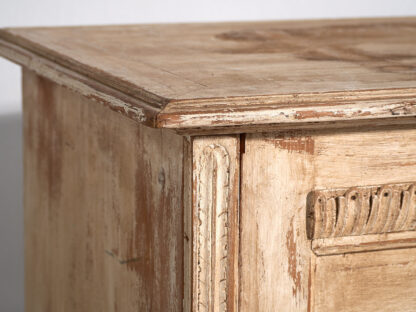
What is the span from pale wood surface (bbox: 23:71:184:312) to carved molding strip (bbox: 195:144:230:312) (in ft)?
0.14

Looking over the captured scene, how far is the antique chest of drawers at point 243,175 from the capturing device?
3.37ft

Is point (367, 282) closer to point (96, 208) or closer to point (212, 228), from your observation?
point (212, 228)

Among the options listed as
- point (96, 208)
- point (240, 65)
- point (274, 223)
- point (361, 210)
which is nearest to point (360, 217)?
point (361, 210)

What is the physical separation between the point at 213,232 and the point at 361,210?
194mm

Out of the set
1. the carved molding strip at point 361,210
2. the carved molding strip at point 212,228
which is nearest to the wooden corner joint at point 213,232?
the carved molding strip at point 212,228

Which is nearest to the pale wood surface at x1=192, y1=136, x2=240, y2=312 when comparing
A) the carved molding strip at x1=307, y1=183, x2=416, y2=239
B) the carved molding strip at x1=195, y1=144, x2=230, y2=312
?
the carved molding strip at x1=195, y1=144, x2=230, y2=312

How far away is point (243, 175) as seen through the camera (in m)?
1.06

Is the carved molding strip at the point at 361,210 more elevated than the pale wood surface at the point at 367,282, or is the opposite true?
the carved molding strip at the point at 361,210

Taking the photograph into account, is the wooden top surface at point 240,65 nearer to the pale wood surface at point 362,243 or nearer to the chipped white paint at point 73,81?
the chipped white paint at point 73,81

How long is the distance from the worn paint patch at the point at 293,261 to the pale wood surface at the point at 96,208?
0.42ft

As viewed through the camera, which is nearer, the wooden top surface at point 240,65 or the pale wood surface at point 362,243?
the wooden top surface at point 240,65

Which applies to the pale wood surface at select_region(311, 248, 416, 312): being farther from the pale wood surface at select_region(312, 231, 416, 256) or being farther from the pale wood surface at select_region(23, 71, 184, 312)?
the pale wood surface at select_region(23, 71, 184, 312)

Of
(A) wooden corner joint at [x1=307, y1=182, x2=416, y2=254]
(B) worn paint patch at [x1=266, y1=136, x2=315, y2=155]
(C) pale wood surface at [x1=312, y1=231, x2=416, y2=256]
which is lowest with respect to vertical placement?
(C) pale wood surface at [x1=312, y1=231, x2=416, y2=256]

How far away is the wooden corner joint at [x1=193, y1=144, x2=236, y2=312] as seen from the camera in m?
1.03
